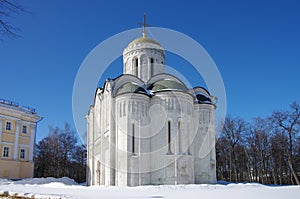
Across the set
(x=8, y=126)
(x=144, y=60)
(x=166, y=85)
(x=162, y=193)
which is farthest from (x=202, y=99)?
(x=8, y=126)

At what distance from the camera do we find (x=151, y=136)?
2434 cm

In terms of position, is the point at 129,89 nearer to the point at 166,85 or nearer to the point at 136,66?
the point at 166,85

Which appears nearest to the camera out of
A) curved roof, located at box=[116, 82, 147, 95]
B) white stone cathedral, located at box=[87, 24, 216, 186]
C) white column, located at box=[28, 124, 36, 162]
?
white stone cathedral, located at box=[87, 24, 216, 186]

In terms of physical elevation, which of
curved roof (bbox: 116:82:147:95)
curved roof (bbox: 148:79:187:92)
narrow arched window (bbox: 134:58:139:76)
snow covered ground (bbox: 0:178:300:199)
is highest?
narrow arched window (bbox: 134:58:139:76)

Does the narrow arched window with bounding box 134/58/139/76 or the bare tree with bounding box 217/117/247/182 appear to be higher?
the narrow arched window with bounding box 134/58/139/76

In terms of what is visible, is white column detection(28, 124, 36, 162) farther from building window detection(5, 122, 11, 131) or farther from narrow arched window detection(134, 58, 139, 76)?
narrow arched window detection(134, 58, 139, 76)

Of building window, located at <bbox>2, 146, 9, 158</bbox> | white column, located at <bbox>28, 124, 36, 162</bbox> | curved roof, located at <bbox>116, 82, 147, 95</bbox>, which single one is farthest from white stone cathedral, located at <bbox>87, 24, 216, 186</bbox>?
building window, located at <bbox>2, 146, 9, 158</bbox>

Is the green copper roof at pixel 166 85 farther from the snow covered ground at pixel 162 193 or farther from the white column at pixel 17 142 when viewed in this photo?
the white column at pixel 17 142

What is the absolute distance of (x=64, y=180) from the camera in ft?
104

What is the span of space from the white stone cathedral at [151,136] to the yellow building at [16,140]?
367 inches

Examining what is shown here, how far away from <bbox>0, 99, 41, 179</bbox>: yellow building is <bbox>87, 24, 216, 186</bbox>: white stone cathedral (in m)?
9.33

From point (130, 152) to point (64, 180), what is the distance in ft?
39.9

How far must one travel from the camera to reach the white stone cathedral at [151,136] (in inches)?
917

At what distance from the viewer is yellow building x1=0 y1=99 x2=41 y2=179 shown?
1216 inches
